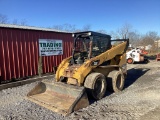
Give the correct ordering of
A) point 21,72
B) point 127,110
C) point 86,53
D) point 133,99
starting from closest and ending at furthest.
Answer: point 127,110 → point 133,99 → point 86,53 → point 21,72

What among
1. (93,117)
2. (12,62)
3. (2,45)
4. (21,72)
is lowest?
(93,117)

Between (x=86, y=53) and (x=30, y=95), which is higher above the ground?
(x=86, y=53)

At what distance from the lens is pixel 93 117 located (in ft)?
15.1

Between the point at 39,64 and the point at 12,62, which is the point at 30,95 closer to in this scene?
the point at 12,62

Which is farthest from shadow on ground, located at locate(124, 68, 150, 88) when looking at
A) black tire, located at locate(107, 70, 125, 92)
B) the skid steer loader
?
the skid steer loader

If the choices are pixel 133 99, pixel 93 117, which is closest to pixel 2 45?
pixel 93 117

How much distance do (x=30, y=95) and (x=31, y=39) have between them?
4.23 meters

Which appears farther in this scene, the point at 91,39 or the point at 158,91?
the point at 158,91

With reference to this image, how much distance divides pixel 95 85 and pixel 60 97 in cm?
126

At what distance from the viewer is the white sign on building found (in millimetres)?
10062

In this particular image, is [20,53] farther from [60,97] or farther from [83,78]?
[83,78]

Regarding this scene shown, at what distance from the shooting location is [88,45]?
6.57 metres

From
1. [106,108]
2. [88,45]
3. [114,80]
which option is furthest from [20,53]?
[106,108]

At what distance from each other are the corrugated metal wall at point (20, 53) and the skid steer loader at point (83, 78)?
297 centimetres
